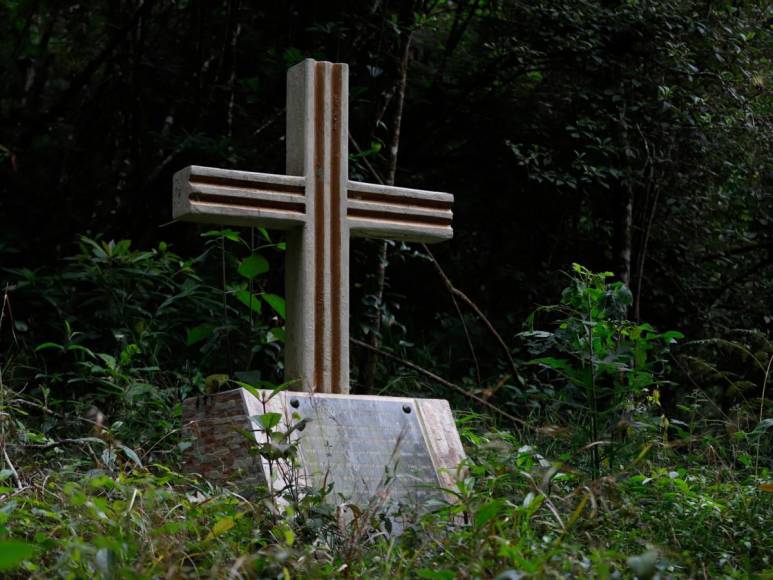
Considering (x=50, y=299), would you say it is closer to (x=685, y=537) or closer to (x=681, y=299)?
(x=685, y=537)

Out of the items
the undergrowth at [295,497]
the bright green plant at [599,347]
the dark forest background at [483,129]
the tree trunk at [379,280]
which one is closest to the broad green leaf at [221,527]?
the undergrowth at [295,497]

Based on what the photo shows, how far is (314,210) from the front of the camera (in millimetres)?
4473

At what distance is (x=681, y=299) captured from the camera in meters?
7.67

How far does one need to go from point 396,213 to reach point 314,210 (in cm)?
43

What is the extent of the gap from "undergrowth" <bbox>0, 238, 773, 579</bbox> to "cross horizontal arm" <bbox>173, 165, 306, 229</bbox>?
1.36 feet

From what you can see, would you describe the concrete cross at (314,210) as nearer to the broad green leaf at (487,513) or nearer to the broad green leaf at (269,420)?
the broad green leaf at (269,420)

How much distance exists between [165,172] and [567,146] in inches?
110

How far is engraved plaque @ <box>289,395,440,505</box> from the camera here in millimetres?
3834

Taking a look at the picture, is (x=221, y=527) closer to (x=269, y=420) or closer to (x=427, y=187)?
(x=269, y=420)

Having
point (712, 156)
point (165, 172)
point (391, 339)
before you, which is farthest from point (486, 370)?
point (165, 172)

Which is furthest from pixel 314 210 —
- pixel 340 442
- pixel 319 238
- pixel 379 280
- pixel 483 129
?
pixel 483 129

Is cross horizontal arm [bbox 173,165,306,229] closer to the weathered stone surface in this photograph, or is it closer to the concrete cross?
the concrete cross

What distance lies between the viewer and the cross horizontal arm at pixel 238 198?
13.7ft

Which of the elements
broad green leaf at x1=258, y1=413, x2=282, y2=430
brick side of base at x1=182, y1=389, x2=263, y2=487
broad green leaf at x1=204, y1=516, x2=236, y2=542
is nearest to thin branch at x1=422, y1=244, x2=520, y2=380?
brick side of base at x1=182, y1=389, x2=263, y2=487
